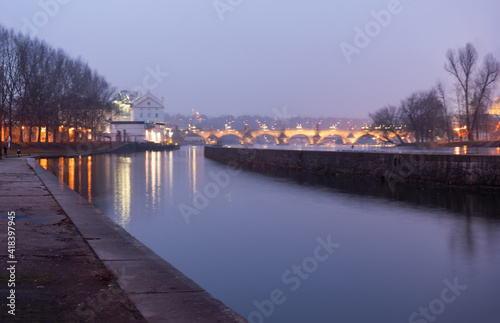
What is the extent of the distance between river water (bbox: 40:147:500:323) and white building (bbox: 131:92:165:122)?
146156 mm

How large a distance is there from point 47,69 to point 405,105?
64777 millimetres

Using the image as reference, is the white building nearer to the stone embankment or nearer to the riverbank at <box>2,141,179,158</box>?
the riverbank at <box>2,141,179,158</box>

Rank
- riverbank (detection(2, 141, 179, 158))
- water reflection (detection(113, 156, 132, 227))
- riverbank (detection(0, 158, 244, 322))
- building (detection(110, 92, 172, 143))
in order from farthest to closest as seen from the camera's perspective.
Result: building (detection(110, 92, 172, 143)) → riverbank (detection(2, 141, 179, 158)) → water reflection (detection(113, 156, 132, 227)) → riverbank (detection(0, 158, 244, 322))

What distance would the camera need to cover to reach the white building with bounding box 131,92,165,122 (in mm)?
166375

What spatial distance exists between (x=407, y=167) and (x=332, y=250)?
18.9m

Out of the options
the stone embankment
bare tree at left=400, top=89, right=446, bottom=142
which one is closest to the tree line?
bare tree at left=400, top=89, right=446, bottom=142

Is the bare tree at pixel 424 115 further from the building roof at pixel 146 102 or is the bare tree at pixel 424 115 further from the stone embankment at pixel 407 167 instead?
the building roof at pixel 146 102

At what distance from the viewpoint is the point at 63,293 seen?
6000mm

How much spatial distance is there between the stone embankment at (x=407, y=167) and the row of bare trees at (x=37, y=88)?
3614 centimetres

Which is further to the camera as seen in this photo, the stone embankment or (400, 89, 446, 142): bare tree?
(400, 89, 446, 142): bare tree

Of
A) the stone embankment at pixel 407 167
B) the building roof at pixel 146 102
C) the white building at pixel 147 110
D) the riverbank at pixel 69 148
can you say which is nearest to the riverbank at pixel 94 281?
the stone embankment at pixel 407 167

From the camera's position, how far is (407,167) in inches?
1162

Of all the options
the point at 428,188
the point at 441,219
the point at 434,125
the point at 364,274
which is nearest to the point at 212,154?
the point at 434,125

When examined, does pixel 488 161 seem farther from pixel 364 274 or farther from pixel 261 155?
pixel 261 155
